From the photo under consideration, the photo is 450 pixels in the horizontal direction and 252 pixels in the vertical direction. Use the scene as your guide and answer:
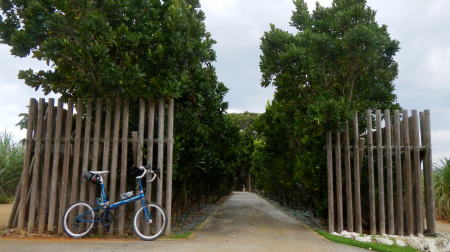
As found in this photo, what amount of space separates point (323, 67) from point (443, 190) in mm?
7151

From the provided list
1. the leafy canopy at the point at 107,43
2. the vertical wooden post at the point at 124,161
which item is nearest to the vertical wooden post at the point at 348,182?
the leafy canopy at the point at 107,43

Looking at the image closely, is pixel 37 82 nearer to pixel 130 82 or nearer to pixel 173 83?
pixel 130 82

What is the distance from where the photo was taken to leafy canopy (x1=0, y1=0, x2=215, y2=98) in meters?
8.01

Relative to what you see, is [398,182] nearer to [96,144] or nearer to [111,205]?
[111,205]

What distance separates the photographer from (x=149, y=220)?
7.95 m

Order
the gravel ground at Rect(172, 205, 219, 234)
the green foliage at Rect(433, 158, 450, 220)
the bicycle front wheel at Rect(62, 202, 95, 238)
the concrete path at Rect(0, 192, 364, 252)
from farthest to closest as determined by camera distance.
Answer: the green foliage at Rect(433, 158, 450, 220)
the gravel ground at Rect(172, 205, 219, 234)
the bicycle front wheel at Rect(62, 202, 95, 238)
the concrete path at Rect(0, 192, 364, 252)

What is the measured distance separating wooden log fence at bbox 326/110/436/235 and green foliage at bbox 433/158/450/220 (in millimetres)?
5181

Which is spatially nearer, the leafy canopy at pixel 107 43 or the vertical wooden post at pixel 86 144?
the leafy canopy at pixel 107 43

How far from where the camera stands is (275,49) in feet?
38.5

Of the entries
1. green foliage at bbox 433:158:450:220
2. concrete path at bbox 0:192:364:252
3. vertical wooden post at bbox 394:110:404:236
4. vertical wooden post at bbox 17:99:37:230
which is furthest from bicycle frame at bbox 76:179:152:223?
green foliage at bbox 433:158:450:220

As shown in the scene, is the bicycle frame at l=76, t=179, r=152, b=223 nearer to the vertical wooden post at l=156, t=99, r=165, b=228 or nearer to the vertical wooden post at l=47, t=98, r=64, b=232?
the vertical wooden post at l=156, t=99, r=165, b=228

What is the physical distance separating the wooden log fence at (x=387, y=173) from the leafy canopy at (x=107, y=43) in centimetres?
424

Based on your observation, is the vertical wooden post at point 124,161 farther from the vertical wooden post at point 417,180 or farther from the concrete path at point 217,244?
the vertical wooden post at point 417,180

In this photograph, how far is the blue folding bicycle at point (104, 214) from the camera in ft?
25.9
